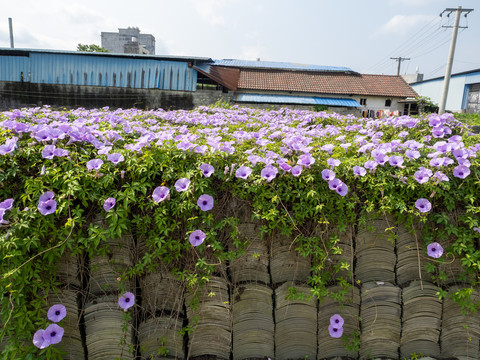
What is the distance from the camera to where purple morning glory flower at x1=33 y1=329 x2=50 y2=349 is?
59.6 inches

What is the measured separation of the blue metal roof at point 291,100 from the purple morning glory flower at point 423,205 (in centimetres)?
1745

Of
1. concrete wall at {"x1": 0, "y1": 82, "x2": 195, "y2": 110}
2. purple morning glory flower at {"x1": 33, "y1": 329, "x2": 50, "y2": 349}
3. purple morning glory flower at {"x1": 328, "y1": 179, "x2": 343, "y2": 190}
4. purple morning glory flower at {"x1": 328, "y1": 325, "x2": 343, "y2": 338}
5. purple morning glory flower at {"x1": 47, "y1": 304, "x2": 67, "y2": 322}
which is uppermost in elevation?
concrete wall at {"x1": 0, "y1": 82, "x2": 195, "y2": 110}

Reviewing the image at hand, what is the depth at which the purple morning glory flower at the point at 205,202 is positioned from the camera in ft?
5.41

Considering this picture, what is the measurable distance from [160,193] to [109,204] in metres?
0.26

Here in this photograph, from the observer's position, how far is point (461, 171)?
183 centimetres

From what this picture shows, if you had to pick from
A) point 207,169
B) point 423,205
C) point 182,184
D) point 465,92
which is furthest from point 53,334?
point 465,92

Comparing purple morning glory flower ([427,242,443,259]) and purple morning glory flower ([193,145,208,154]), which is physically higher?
purple morning glory flower ([193,145,208,154])

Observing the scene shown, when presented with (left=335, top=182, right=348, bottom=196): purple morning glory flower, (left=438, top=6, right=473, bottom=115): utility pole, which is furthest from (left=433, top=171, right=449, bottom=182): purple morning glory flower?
(left=438, top=6, right=473, bottom=115): utility pole

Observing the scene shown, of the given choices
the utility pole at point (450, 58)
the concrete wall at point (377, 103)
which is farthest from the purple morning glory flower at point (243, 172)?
the concrete wall at point (377, 103)

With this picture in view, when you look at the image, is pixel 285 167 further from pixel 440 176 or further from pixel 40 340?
pixel 40 340

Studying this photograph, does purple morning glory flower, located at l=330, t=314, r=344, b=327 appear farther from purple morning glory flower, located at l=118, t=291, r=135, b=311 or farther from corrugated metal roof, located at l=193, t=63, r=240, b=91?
corrugated metal roof, located at l=193, t=63, r=240, b=91

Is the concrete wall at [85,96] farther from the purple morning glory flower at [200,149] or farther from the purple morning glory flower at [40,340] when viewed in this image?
the purple morning glory flower at [40,340]

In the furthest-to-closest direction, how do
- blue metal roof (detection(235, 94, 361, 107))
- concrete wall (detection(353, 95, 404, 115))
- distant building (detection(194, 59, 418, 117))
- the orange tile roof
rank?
concrete wall (detection(353, 95, 404, 115)), the orange tile roof, distant building (detection(194, 59, 418, 117)), blue metal roof (detection(235, 94, 361, 107))

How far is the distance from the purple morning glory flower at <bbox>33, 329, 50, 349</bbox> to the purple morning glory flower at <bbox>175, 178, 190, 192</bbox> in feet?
3.25
